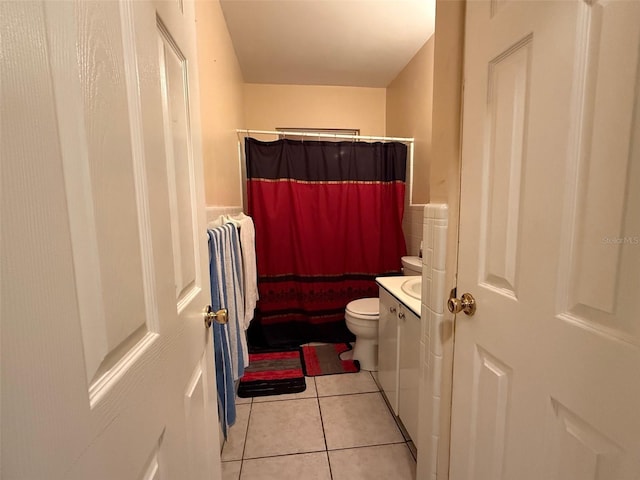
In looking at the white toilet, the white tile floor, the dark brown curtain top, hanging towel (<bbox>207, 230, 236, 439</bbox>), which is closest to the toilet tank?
the white toilet

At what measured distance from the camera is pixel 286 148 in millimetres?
2436

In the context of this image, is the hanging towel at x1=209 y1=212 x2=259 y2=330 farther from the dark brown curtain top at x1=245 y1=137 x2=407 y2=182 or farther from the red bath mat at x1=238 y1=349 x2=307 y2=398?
the dark brown curtain top at x1=245 y1=137 x2=407 y2=182

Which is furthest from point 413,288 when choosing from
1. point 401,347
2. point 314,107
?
point 314,107

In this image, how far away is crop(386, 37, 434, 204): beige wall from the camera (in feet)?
7.15

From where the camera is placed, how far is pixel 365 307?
2.13 meters

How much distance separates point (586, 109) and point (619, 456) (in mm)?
617

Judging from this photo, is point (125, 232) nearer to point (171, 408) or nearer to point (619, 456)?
point (171, 408)

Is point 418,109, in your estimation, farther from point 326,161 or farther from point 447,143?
point 447,143

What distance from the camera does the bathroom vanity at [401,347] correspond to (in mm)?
1314

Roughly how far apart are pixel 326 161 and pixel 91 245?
91.6 inches

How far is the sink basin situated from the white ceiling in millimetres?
1800

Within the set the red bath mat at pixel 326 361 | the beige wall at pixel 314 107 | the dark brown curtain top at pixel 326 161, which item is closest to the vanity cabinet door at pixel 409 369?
the red bath mat at pixel 326 361

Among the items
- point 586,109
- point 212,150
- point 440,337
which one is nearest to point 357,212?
point 212,150

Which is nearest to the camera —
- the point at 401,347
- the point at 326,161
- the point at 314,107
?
the point at 401,347
